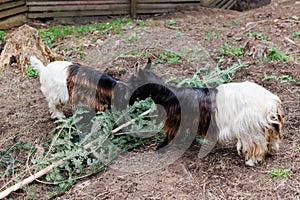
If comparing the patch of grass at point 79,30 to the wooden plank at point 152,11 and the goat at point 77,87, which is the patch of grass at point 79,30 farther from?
the goat at point 77,87

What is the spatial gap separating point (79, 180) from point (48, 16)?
22.7 feet

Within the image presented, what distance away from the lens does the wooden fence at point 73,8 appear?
9344 millimetres

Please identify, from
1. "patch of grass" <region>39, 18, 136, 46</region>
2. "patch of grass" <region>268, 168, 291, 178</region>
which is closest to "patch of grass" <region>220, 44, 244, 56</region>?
"patch of grass" <region>39, 18, 136, 46</region>

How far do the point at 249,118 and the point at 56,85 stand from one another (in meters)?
2.45

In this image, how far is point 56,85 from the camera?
4797mm

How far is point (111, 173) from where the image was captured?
405cm

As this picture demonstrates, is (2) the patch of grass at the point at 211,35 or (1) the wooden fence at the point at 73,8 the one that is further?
(1) the wooden fence at the point at 73,8

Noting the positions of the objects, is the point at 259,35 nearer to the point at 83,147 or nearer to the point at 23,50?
the point at 23,50

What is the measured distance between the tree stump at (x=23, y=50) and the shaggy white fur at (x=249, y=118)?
3.85 m

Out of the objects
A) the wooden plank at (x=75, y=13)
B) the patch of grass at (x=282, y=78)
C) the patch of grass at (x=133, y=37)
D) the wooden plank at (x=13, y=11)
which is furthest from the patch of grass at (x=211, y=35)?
the wooden plank at (x=13, y=11)

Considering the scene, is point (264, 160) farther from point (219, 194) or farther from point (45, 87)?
point (45, 87)

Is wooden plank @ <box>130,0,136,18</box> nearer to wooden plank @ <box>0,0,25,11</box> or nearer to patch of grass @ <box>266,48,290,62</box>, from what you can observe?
wooden plank @ <box>0,0,25,11</box>

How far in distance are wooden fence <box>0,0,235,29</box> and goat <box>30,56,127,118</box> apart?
196 inches

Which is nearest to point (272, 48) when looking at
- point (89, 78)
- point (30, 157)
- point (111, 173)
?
point (89, 78)
